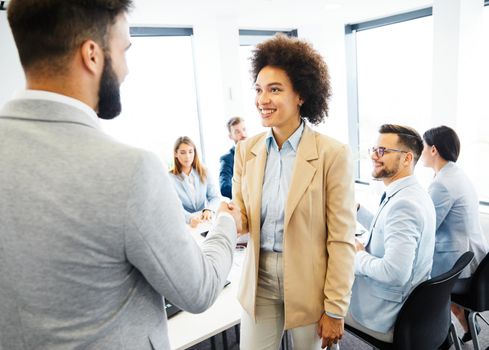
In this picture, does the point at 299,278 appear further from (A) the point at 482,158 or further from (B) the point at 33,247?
(A) the point at 482,158

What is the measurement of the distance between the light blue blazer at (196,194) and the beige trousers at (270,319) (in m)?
1.74

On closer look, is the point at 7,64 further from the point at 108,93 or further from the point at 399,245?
the point at 399,245

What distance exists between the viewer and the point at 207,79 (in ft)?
14.0

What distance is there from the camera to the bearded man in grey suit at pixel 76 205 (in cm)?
62

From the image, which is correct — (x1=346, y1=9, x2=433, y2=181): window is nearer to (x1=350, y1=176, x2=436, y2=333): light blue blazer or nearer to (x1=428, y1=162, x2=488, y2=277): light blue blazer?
(x1=428, y1=162, x2=488, y2=277): light blue blazer

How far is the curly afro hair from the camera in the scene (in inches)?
56.4

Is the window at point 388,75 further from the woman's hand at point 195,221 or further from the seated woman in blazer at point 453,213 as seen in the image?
the woman's hand at point 195,221

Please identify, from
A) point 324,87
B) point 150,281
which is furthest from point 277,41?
point 150,281

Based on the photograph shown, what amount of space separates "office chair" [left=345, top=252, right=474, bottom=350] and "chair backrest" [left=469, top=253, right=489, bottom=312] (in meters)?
0.44

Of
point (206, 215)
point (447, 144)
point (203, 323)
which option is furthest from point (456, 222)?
point (206, 215)

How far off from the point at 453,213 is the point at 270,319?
151 cm

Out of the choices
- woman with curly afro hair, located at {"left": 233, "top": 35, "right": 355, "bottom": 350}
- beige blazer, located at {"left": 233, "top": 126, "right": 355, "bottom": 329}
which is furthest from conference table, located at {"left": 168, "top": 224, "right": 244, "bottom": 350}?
beige blazer, located at {"left": 233, "top": 126, "right": 355, "bottom": 329}

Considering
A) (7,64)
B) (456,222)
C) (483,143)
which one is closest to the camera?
(456,222)

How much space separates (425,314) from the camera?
1532mm
